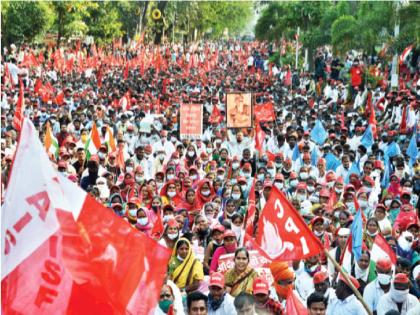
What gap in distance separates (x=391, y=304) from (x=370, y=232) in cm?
239

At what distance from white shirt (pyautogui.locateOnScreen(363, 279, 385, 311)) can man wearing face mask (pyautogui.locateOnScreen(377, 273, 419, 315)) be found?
0.27 meters

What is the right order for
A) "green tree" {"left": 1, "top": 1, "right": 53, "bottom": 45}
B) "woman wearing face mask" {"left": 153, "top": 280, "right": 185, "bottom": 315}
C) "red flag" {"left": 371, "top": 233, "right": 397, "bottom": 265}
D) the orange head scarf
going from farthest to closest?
"green tree" {"left": 1, "top": 1, "right": 53, "bottom": 45} → "red flag" {"left": 371, "top": 233, "right": 397, "bottom": 265} → the orange head scarf → "woman wearing face mask" {"left": 153, "top": 280, "right": 185, "bottom": 315}

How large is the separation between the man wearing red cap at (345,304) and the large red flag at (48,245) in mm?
2226

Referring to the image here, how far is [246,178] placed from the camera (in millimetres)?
13539

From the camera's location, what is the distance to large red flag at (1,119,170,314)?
4.98m

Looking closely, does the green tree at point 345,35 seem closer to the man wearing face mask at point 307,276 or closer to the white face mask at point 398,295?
the man wearing face mask at point 307,276

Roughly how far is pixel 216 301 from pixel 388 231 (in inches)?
148

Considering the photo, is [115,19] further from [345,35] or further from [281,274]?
[281,274]

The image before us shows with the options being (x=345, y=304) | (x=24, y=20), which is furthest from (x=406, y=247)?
(x=24, y=20)

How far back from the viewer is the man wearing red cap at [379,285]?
25.3 feet

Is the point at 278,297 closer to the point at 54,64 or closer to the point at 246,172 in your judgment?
the point at 246,172

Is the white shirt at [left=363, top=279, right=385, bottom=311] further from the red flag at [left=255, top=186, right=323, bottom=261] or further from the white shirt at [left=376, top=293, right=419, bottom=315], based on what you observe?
the red flag at [left=255, top=186, right=323, bottom=261]

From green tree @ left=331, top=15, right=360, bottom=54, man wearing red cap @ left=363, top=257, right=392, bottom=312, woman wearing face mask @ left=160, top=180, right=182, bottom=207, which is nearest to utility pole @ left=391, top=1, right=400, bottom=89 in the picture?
green tree @ left=331, top=15, right=360, bottom=54

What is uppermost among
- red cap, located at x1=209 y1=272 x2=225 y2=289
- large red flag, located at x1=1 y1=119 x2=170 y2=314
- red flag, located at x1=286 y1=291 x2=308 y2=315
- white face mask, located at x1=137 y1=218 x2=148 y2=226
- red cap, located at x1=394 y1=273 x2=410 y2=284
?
large red flag, located at x1=1 y1=119 x2=170 y2=314
